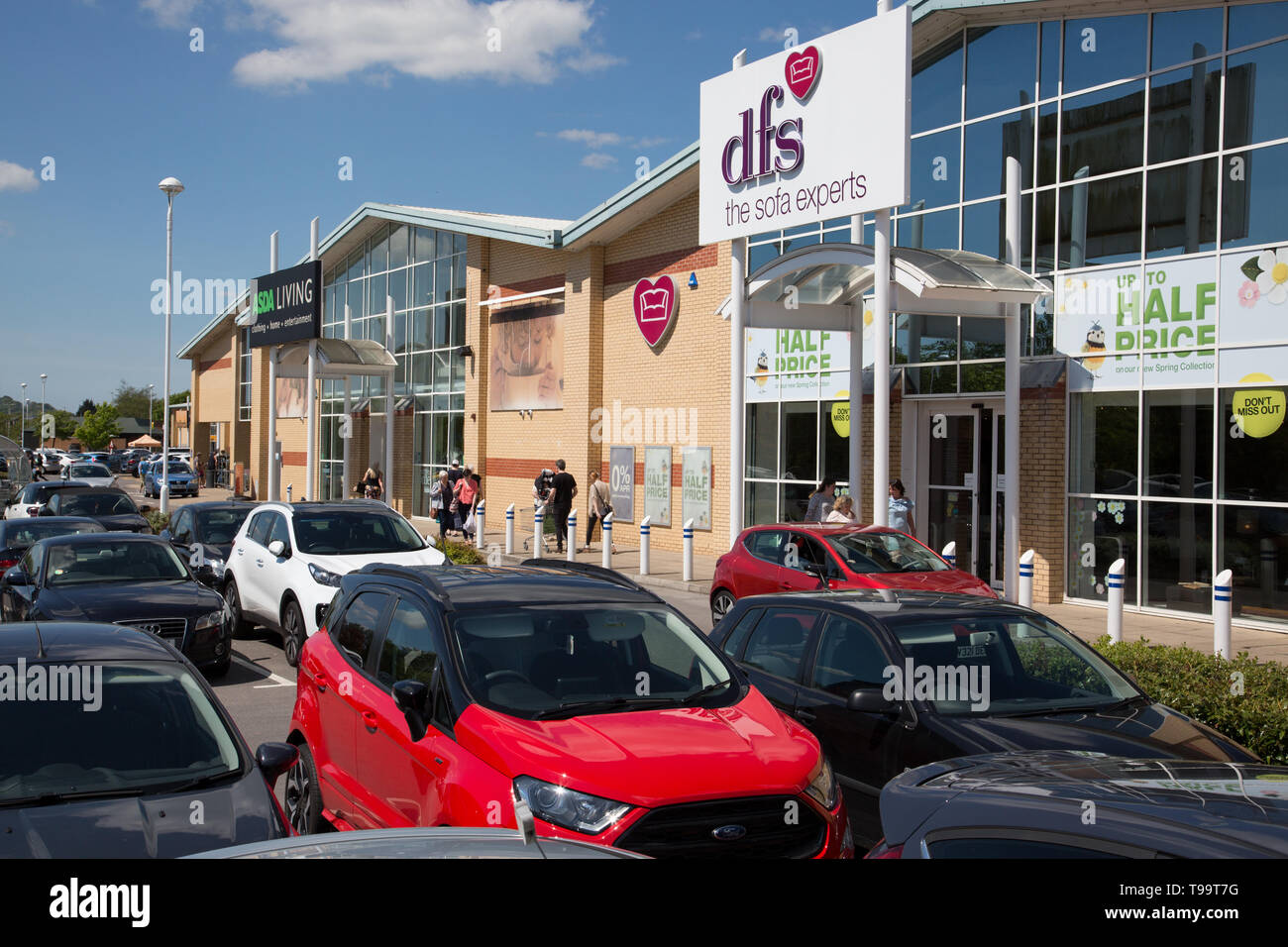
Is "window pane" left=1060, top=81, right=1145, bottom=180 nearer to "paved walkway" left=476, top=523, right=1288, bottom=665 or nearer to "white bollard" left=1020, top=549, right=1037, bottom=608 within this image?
"paved walkway" left=476, top=523, right=1288, bottom=665

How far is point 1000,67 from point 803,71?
3.69 metres

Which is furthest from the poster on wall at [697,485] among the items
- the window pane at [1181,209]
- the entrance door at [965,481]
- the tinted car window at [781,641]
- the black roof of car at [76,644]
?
the black roof of car at [76,644]

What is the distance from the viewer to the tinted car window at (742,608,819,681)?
277 inches

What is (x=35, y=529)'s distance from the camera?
15.8 m

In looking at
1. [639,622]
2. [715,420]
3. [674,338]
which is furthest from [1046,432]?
[639,622]

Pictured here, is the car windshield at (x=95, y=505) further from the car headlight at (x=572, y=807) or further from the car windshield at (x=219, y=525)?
the car headlight at (x=572, y=807)

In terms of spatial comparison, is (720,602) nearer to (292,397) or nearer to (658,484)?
(658,484)

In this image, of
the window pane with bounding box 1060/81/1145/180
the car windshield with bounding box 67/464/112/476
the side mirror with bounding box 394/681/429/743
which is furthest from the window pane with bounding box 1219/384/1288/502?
the car windshield with bounding box 67/464/112/476

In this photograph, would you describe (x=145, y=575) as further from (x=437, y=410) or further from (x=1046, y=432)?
Answer: (x=437, y=410)

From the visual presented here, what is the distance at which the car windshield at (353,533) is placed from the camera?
12.8 metres

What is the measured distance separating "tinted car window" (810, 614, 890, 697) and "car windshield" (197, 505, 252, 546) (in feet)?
39.7

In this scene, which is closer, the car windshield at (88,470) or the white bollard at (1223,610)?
the white bollard at (1223,610)

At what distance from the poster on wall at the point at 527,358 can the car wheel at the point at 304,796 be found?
74.1 ft

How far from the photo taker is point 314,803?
6090 mm
